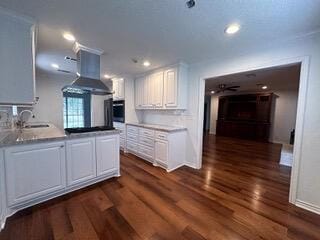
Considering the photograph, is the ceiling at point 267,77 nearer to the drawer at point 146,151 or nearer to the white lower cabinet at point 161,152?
the white lower cabinet at point 161,152

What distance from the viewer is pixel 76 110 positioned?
5941 millimetres

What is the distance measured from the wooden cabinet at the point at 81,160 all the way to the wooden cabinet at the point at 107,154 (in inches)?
3.5

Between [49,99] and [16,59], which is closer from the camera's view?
[16,59]

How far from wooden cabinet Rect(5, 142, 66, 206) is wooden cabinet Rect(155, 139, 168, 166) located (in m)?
1.85

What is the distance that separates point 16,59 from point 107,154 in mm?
1811

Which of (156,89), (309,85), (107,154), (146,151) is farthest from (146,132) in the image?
(309,85)

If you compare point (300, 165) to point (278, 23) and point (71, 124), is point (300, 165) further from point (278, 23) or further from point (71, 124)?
point (71, 124)

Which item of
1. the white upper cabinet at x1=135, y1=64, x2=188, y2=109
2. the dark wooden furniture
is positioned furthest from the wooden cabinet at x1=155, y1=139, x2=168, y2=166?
the dark wooden furniture

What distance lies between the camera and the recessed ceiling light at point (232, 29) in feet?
6.07

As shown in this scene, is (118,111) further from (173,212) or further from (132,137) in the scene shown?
(173,212)

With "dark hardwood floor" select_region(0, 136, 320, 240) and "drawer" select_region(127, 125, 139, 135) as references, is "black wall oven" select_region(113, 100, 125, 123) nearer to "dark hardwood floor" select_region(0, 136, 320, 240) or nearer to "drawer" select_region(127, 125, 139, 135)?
"drawer" select_region(127, 125, 139, 135)

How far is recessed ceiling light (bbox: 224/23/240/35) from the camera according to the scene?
6.07 ft

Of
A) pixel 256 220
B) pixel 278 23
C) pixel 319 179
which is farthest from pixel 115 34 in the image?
pixel 319 179

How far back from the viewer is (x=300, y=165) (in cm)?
210
